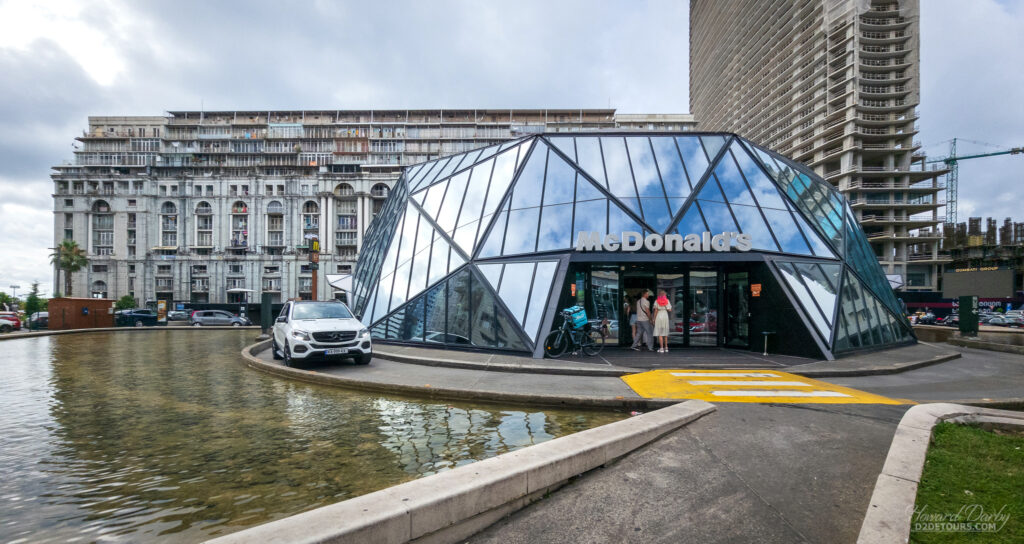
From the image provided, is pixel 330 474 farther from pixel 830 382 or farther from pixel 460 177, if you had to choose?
pixel 460 177

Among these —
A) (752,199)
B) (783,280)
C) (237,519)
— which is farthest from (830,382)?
(237,519)

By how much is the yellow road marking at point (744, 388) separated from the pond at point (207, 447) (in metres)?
1.90

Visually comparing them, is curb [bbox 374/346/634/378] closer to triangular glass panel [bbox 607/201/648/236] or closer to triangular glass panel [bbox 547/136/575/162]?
triangular glass panel [bbox 607/201/648/236]

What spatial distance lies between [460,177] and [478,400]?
1188 centimetres

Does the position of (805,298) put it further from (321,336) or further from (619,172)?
(321,336)

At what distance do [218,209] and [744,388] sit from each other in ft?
294

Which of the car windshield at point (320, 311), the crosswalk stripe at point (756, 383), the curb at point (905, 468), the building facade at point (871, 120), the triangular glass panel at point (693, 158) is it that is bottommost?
the crosswalk stripe at point (756, 383)

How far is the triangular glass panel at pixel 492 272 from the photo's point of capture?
1324 centimetres

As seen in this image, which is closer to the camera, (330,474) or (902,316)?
(330,474)

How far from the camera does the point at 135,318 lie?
33969 millimetres

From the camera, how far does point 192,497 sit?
3947 mm

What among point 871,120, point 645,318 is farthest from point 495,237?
point 871,120

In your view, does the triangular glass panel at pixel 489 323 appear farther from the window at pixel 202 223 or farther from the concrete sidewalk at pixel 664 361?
the window at pixel 202 223

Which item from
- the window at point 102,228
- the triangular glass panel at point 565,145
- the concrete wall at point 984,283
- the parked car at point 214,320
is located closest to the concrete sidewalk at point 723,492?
the triangular glass panel at point 565,145
